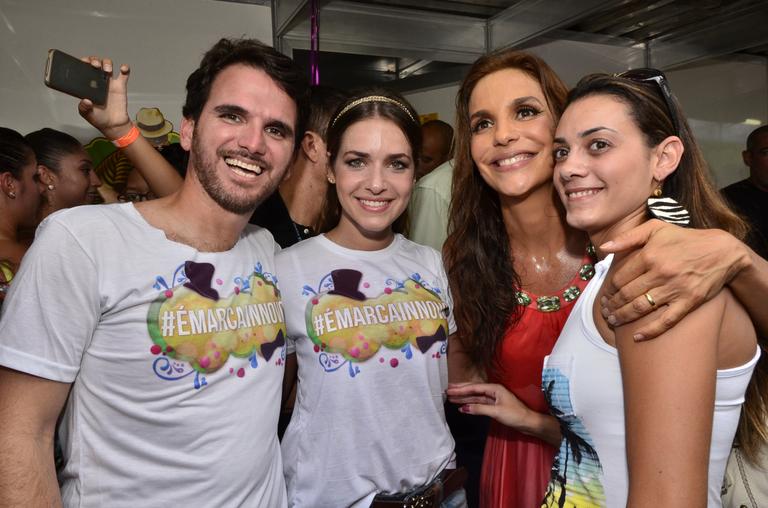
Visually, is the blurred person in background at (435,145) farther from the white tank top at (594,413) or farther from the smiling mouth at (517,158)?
the white tank top at (594,413)

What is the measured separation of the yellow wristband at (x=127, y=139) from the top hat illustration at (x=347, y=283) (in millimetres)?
864

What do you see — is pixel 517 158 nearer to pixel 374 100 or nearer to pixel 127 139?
pixel 374 100

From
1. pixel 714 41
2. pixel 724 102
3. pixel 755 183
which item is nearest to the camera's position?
pixel 714 41

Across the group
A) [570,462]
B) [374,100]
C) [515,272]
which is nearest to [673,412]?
[570,462]

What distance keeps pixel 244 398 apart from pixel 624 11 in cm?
Answer: 422

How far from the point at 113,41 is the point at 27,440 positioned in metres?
3.11

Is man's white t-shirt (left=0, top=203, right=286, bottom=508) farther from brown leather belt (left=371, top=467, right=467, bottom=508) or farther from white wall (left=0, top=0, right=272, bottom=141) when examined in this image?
white wall (left=0, top=0, right=272, bottom=141)

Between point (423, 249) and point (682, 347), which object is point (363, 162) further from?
point (682, 347)

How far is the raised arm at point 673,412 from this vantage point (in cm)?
100

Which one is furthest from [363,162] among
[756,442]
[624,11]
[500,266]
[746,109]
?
[746,109]

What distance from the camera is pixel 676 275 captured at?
1.06m

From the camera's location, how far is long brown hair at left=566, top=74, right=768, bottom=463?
4.42 feet

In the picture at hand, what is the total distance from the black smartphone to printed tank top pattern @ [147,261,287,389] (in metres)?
0.60

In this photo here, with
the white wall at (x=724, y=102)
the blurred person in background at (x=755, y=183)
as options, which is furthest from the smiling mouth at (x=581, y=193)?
the blurred person in background at (x=755, y=183)
